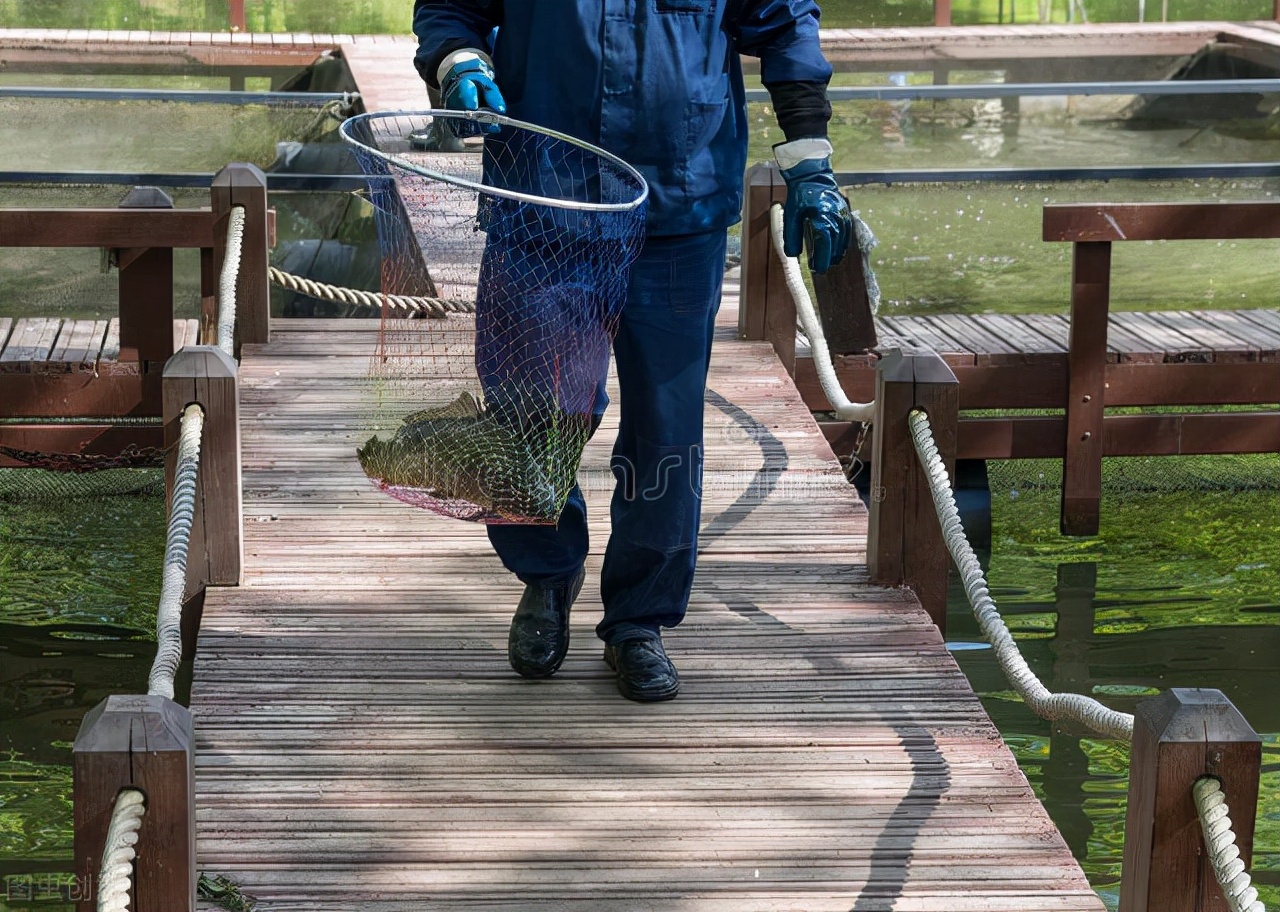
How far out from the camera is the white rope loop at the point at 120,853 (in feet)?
7.20

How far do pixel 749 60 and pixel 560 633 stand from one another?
41.9 ft

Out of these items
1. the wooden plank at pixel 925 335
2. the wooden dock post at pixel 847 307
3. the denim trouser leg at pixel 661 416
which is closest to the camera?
the denim trouser leg at pixel 661 416

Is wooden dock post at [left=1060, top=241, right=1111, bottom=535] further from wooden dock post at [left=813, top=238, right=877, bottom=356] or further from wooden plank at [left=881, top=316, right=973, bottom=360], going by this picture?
wooden dock post at [left=813, top=238, right=877, bottom=356]

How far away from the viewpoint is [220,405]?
389cm

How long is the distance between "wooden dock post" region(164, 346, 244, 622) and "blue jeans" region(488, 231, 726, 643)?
78 centimetres

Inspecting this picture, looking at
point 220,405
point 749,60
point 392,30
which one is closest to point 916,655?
point 220,405

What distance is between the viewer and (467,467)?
3361mm

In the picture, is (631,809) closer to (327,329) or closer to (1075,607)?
(327,329)

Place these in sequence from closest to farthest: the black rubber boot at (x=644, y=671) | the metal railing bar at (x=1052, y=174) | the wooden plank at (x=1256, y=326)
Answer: the black rubber boot at (x=644, y=671), the wooden plank at (x=1256, y=326), the metal railing bar at (x=1052, y=174)

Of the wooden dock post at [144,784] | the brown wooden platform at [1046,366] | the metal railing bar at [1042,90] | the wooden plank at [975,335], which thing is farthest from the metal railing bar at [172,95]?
the wooden dock post at [144,784]

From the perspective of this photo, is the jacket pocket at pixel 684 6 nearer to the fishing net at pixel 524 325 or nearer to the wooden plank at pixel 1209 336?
the fishing net at pixel 524 325

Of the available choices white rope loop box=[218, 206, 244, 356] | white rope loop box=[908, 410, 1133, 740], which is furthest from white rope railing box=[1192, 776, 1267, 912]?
white rope loop box=[218, 206, 244, 356]

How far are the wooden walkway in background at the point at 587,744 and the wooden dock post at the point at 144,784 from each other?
50 centimetres

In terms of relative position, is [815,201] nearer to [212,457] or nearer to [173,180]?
[212,457]
